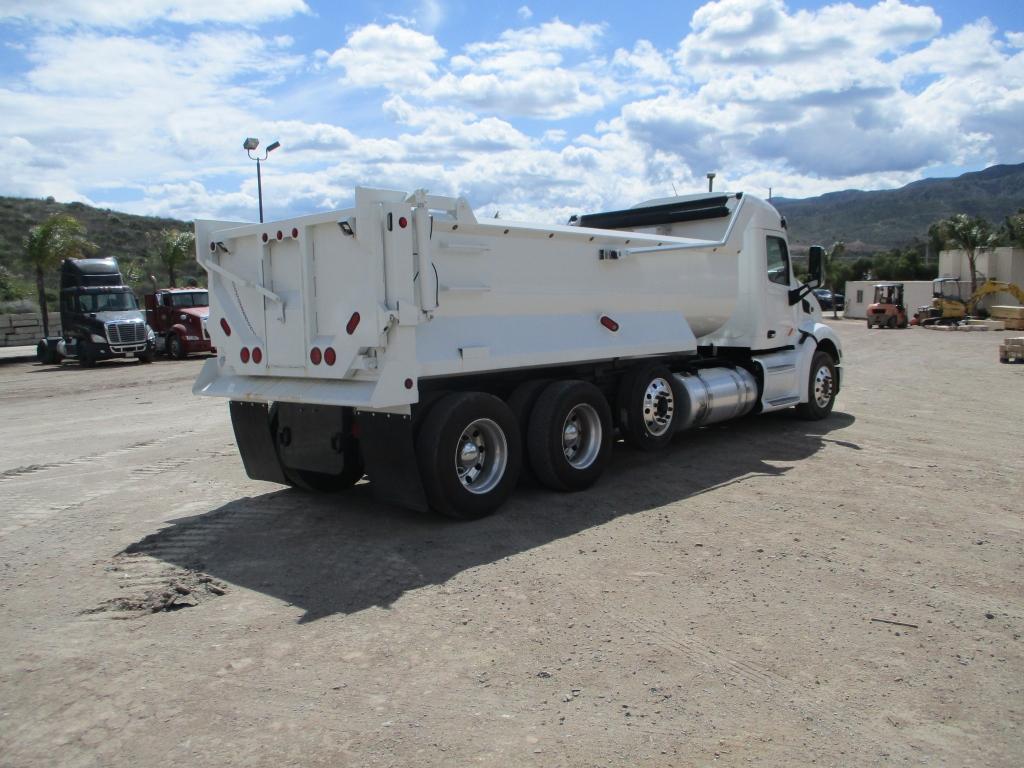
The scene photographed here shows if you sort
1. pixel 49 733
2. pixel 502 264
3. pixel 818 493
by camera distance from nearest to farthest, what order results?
1. pixel 49 733
2. pixel 502 264
3. pixel 818 493

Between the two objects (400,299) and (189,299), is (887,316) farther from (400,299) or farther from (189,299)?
(400,299)

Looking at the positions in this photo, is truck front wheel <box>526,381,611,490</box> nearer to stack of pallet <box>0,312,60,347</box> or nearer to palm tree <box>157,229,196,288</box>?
stack of pallet <box>0,312,60,347</box>

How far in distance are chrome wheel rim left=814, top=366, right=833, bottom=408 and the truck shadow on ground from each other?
9.97ft

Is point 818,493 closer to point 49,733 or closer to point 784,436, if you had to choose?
point 784,436

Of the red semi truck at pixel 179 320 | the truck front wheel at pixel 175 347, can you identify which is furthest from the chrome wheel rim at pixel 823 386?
the truck front wheel at pixel 175 347

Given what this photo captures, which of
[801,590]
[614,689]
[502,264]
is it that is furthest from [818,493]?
[614,689]

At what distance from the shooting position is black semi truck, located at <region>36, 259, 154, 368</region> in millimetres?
25469

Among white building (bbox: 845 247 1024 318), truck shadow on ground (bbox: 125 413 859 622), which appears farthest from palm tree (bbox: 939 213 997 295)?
truck shadow on ground (bbox: 125 413 859 622)

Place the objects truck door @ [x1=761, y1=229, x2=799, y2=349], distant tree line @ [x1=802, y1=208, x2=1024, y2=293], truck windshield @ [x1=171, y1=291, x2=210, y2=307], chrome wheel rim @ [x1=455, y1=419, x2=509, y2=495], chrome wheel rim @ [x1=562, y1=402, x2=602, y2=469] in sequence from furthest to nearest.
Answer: distant tree line @ [x1=802, y1=208, x2=1024, y2=293] → truck windshield @ [x1=171, y1=291, x2=210, y2=307] → truck door @ [x1=761, y1=229, x2=799, y2=349] → chrome wheel rim @ [x1=562, y1=402, x2=602, y2=469] → chrome wheel rim @ [x1=455, y1=419, x2=509, y2=495]

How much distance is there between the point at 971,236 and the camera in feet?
178

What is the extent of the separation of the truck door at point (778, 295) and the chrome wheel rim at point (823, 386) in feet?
2.51

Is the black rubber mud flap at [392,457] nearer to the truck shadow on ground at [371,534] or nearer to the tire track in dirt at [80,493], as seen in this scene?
the truck shadow on ground at [371,534]

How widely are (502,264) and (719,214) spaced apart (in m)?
4.47

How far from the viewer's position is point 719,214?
35.5 feet
